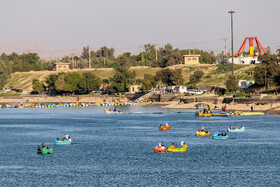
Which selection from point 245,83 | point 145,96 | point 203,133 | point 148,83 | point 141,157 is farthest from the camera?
point 148,83

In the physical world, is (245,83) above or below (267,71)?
below

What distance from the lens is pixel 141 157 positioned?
6994cm

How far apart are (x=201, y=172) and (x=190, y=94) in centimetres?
11072

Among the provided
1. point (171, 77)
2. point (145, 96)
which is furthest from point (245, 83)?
point (145, 96)

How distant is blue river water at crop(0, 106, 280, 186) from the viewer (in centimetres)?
5623

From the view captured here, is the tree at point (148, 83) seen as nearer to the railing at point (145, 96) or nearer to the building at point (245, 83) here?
the railing at point (145, 96)

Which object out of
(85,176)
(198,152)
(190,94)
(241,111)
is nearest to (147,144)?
(198,152)

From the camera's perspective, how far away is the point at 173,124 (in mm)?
112562

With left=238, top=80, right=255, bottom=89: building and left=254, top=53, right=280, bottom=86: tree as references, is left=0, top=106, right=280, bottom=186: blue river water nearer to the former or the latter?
left=254, top=53, right=280, bottom=86: tree

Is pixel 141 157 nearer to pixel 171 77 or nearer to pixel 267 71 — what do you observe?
pixel 267 71

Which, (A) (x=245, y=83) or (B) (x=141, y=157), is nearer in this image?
(B) (x=141, y=157)

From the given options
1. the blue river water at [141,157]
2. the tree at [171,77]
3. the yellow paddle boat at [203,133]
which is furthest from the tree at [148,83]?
the yellow paddle boat at [203,133]

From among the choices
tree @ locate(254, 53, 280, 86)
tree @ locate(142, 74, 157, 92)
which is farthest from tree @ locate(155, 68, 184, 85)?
tree @ locate(254, 53, 280, 86)

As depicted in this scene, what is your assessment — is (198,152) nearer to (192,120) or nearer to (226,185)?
(226,185)
